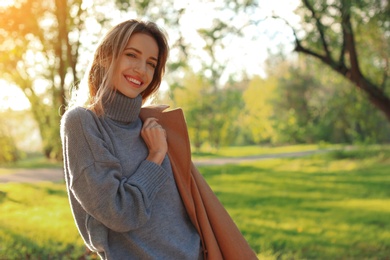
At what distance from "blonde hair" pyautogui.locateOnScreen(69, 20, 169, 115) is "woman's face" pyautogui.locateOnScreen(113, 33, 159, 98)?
21 mm

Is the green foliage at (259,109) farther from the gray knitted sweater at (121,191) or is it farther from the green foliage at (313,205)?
the gray knitted sweater at (121,191)

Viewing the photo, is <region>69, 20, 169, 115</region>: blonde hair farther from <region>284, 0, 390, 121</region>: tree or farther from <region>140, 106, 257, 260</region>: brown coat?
<region>284, 0, 390, 121</region>: tree

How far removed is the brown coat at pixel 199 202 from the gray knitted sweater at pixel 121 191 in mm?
35

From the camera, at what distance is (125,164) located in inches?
65.9

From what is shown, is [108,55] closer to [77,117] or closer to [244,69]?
[77,117]

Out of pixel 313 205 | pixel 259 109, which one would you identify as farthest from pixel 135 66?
pixel 259 109

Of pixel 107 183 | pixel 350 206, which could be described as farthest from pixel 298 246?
pixel 107 183

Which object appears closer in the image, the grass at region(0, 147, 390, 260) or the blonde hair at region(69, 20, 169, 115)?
the blonde hair at region(69, 20, 169, 115)

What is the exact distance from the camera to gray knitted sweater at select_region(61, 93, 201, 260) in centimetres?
153

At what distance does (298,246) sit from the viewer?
22.0 ft

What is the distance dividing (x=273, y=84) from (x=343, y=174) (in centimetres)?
1726

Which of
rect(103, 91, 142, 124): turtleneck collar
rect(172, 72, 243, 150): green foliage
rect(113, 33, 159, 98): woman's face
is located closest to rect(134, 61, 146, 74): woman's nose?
rect(113, 33, 159, 98): woman's face

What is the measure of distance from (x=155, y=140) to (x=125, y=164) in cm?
16

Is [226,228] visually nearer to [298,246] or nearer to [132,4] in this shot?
[132,4]
